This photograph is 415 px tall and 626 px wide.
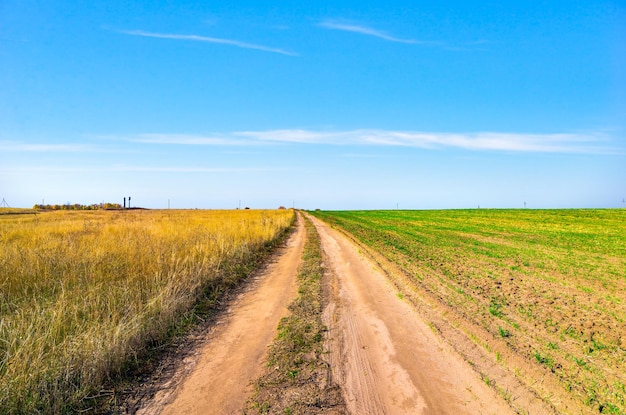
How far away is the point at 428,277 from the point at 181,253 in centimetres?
789

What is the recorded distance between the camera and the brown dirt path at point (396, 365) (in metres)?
3.92

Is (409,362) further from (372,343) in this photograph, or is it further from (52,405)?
(52,405)

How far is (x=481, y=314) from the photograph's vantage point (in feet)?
23.1

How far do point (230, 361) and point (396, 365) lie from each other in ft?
8.14

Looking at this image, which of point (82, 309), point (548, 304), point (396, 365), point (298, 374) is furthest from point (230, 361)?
point (548, 304)

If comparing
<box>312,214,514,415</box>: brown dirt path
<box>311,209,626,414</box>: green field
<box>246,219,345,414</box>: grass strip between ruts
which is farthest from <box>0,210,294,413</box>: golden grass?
<box>311,209,626,414</box>: green field

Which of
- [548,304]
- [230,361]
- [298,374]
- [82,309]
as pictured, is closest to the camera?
[298,374]

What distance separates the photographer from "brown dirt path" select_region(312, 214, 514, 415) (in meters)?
3.92

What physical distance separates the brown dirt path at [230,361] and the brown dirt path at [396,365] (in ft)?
3.87

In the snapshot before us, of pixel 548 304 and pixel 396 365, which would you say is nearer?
pixel 396 365

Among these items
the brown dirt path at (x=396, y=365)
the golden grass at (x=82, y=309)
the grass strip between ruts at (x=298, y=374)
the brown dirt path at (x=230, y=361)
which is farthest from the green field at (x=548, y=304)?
the golden grass at (x=82, y=309)

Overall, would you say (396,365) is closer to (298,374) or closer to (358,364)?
(358,364)

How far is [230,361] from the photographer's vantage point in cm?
501

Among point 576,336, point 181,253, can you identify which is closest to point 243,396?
point 576,336
